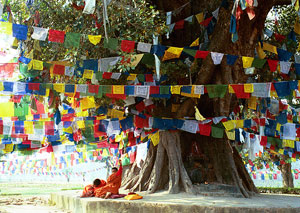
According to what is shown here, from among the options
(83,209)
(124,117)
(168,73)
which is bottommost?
(83,209)

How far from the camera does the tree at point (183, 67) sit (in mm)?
9039

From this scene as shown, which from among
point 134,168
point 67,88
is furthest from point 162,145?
point 67,88

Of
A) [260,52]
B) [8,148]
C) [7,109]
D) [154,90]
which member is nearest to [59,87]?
[7,109]

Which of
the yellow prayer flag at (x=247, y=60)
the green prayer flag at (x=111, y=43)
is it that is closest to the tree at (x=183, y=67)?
the green prayer flag at (x=111, y=43)

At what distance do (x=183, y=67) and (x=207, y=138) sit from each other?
2.70 m

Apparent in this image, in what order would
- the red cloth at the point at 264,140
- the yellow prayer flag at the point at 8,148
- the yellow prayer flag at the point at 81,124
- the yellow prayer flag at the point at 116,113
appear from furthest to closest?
1. the red cloth at the point at 264,140
2. the yellow prayer flag at the point at 8,148
3. the yellow prayer flag at the point at 81,124
4. the yellow prayer flag at the point at 116,113

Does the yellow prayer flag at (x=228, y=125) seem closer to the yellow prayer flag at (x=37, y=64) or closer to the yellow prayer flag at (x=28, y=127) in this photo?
the yellow prayer flag at (x=37, y=64)

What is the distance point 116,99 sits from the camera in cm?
1096

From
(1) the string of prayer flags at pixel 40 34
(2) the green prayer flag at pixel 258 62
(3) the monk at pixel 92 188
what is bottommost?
(3) the monk at pixel 92 188

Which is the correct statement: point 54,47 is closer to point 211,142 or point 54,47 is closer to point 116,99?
point 116,99

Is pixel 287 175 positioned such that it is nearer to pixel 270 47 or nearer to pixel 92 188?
pixel 270 47

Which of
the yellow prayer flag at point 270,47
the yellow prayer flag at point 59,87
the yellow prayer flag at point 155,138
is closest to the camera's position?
the yellow prayer flag at point 59,87

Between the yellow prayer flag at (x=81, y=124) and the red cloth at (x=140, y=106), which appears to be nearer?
the red cloth at (x=140, y=106)

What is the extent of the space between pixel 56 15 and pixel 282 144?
Result: 30.4 ft
